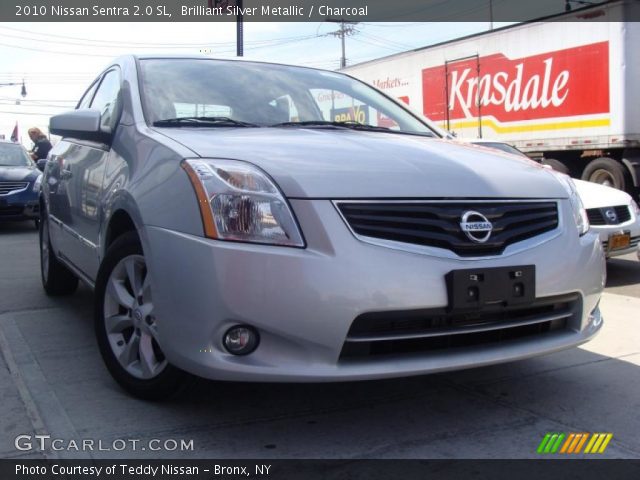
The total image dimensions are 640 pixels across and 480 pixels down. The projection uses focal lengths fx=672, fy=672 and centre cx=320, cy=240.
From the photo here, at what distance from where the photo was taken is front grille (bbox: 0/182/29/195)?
34.3ft

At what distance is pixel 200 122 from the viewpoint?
10.5 feet

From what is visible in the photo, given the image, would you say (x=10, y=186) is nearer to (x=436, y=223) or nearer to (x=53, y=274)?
(x=53, y=274)

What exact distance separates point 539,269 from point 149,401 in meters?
1.74

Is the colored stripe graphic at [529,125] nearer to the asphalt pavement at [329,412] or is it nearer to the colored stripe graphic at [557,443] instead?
the asphalt pavement at [329,412]

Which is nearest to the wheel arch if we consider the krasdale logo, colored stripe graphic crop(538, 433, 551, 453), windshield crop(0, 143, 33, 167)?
colored stripe graphic crop(538, 433, 551, 453)

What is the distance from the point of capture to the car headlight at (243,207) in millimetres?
2430

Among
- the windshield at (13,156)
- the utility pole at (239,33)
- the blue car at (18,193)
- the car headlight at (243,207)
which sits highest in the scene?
the utility pole at (239,33)

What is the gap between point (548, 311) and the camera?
2.87 meters

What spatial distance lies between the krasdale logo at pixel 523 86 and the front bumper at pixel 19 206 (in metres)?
8.61

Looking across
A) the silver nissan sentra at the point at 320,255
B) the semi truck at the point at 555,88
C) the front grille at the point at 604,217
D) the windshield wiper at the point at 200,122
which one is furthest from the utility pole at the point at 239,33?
the silver nissan sentra at the point at 320,255

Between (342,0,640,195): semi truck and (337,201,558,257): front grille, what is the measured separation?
9.67m

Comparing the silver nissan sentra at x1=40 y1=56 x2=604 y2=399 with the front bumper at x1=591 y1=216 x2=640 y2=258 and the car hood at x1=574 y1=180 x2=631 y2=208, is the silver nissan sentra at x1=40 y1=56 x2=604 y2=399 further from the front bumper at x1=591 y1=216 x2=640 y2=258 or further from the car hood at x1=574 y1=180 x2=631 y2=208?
the car hood at x1=574 y1=180 x2=631 y2=208
